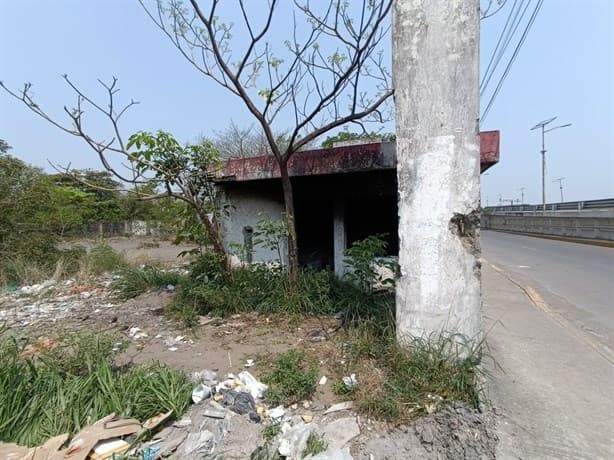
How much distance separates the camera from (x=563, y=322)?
4.27 meters

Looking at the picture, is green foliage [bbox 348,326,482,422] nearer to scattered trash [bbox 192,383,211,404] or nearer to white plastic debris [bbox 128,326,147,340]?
scattered trash [bbox 192,383,211,404]

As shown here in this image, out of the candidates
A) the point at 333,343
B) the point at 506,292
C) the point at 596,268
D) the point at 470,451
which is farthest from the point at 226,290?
the point at 596,268

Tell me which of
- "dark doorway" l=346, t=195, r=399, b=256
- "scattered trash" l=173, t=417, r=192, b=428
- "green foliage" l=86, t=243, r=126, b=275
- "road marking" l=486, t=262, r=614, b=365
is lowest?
"road marking" l=486, t=262, r=614, b=365

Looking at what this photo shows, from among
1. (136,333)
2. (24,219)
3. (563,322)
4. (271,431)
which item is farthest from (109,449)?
(24,219)

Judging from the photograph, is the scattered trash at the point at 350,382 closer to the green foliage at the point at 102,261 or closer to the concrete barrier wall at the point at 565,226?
the green foliage at the point at 102,261

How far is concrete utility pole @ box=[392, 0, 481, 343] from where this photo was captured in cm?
232

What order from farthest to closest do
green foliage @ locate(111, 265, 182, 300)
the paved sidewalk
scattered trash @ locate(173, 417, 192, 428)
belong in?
1. green foliage @ locate(111, 265, 182, 300)
2. scattered trash @ locate(173, 417, 192, 428)
3. the paved sidewalk

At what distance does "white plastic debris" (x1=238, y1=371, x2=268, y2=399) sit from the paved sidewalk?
154 cm

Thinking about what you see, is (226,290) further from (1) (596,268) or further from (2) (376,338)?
(1) (596,268)

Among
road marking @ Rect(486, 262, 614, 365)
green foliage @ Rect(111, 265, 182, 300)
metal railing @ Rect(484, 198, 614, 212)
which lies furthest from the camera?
metal railing @ Rect(484, 198, 614, 212)

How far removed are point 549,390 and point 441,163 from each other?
1960 millimetres

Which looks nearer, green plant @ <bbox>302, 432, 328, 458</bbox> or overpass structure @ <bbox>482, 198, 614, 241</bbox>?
green plant @ <bbox>302, 432, 328, 458</bbox>

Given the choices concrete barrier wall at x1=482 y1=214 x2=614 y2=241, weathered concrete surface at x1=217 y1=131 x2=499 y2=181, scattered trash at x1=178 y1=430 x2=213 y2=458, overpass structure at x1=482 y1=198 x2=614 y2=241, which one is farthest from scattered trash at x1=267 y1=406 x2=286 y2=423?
concrete barrier wall at x1=482 y1=214 x2=614 y2=241

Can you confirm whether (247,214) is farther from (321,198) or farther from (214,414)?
(214,414)
